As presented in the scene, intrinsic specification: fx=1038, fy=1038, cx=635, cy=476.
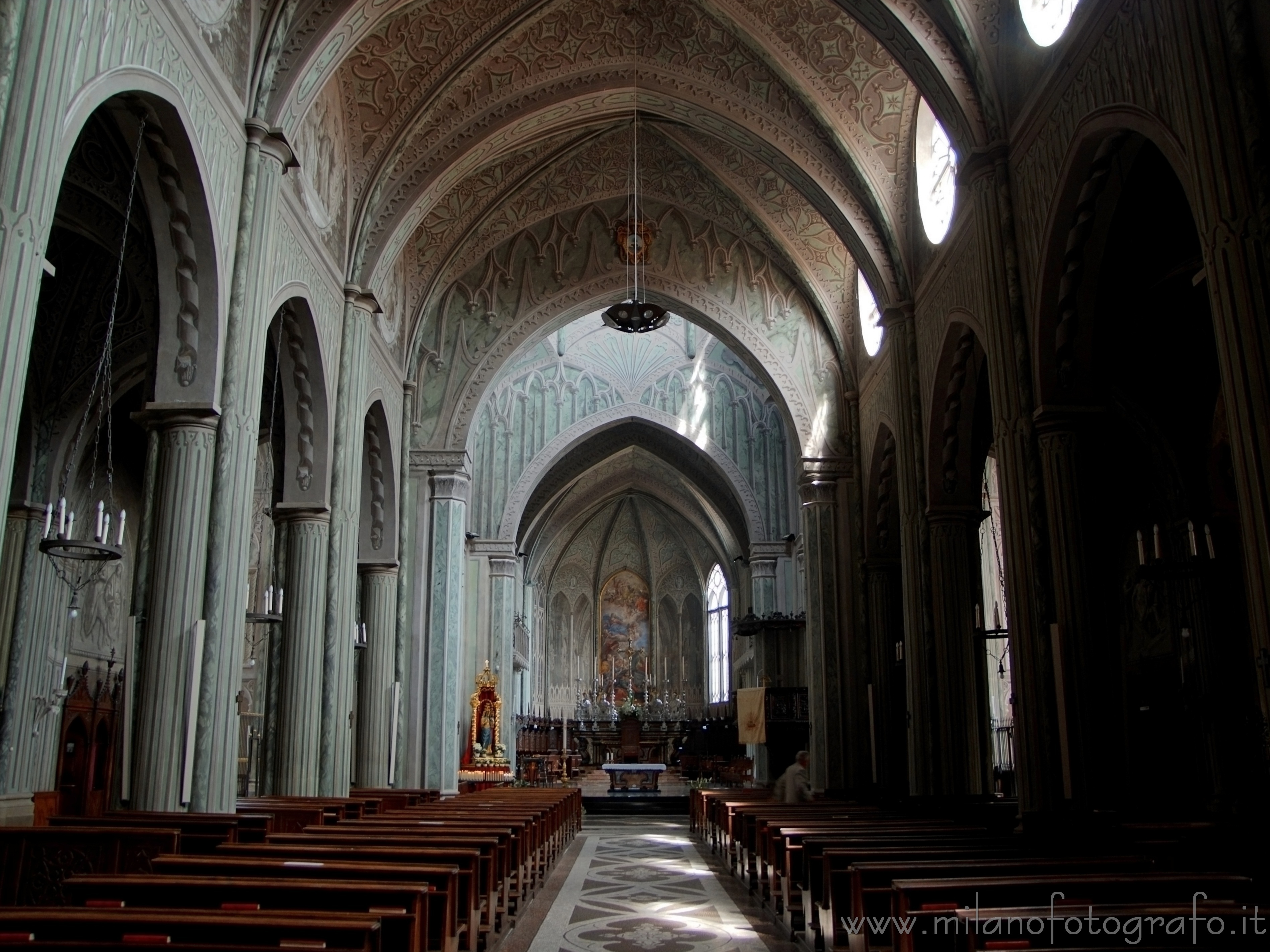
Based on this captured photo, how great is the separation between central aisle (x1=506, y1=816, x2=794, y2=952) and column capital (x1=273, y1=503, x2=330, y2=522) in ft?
18.7

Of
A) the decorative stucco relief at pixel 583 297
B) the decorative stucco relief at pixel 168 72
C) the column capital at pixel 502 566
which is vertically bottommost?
the column capital at pixel 502 566

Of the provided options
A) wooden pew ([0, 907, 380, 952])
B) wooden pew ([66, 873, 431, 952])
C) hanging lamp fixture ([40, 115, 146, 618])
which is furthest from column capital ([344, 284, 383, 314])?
wooden pew ([0, 907, 380, 952])

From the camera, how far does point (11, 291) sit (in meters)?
6.28

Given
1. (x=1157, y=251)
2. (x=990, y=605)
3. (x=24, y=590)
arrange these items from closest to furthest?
1. (x=1157, y=251)
2. (x=24, y=590)
3. (x=990, y=605)

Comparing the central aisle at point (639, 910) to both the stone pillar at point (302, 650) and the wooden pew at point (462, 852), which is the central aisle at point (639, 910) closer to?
the wooden pew at point (462, 852)

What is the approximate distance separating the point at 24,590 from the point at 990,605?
19.5 metres

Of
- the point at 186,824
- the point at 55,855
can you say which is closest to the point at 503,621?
the point at 186,824

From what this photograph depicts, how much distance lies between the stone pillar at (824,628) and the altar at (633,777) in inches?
316

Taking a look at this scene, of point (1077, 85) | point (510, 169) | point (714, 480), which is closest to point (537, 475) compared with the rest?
point (714, 480)

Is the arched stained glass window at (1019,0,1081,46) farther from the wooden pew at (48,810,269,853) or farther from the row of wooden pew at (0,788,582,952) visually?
the wooden pew at (48,810,269,853)

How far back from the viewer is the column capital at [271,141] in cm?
1110

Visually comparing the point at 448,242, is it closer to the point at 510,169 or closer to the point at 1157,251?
the point at 510,169

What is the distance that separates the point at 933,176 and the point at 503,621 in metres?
18.8

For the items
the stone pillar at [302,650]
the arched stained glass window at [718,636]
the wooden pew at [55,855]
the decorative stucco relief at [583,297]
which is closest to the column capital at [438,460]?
the decorative stucco relief at [583,297]
